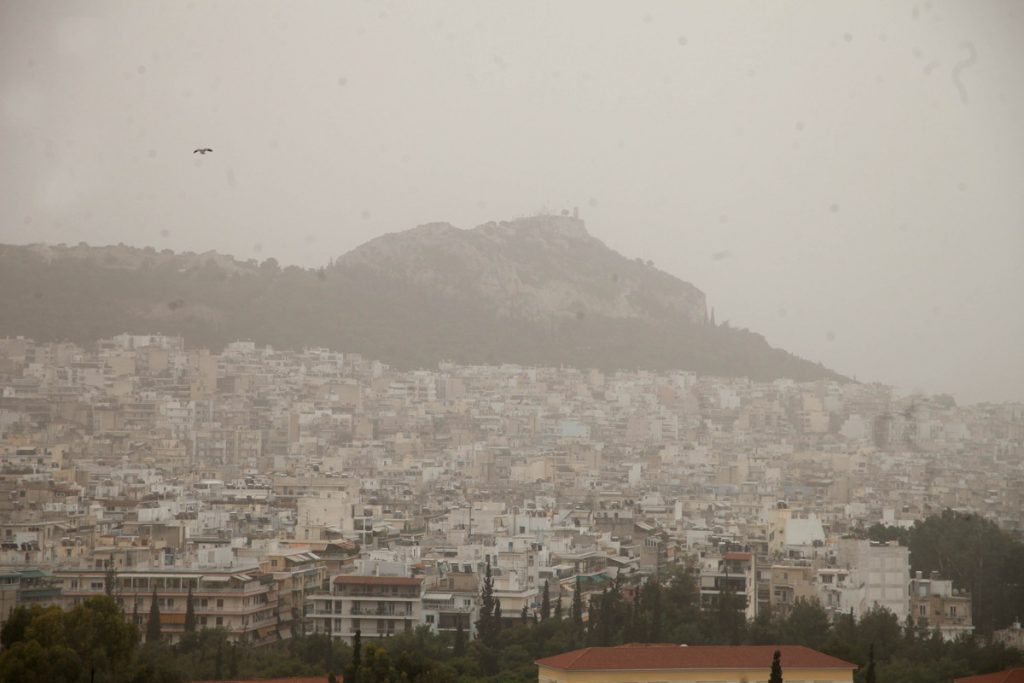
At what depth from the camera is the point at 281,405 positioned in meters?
50.4

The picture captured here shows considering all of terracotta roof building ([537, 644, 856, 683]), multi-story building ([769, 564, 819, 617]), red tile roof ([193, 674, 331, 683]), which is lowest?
red tile roof ([193, 674, 331, 683])

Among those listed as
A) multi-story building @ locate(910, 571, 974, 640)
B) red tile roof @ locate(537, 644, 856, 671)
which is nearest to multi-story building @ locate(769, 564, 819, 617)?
multi-story building @ locate(910, 571, 974, 640)

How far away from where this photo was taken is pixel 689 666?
15586mm

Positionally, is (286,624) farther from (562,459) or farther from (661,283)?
(661,283)

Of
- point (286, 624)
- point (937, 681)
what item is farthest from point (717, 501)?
point (937, 681)

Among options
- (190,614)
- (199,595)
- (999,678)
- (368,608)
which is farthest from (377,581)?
(999,678)

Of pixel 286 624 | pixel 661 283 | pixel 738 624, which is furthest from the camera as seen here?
pixel 661 283

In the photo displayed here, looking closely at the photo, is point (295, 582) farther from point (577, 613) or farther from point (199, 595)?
point (577, 613)

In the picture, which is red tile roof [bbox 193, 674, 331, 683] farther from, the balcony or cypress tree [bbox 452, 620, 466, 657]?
the balcony

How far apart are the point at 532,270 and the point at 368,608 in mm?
46658

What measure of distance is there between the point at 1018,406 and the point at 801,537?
66.5ft

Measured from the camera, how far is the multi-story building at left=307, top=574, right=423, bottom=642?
21094mm

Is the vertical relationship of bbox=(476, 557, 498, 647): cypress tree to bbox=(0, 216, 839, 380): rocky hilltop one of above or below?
below

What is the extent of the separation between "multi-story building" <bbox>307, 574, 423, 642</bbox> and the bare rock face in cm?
4057
